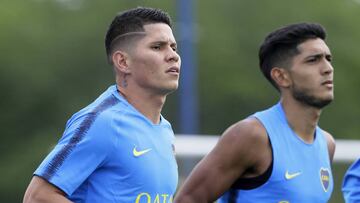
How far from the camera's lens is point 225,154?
A: 254 inches

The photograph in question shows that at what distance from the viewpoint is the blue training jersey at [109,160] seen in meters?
5.45

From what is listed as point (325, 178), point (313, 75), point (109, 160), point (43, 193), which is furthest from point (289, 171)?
point (43, 193)

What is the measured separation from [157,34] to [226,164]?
2.98 ft

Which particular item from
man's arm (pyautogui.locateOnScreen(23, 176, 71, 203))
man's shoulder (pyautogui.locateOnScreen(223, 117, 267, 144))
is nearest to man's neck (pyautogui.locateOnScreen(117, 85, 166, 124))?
man's arm (pyautogui.locateOnScreen(23, 176, 71, 203))

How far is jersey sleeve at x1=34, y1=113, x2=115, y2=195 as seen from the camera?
5.43 m

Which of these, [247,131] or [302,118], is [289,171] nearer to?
[247,131]

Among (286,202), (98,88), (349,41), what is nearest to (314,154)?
(286,202)

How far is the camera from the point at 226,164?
644cm

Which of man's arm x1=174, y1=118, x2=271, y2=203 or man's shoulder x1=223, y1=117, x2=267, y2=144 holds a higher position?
man's shoulder x1=223, y1=117, x2=267, y2=144

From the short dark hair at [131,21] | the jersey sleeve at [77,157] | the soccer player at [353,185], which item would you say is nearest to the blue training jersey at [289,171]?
the soccer player at [353,185]

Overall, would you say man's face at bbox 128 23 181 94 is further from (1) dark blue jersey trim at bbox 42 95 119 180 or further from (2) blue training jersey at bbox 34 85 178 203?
(1) dark blue jersey trim at bbox 42 95 119 180

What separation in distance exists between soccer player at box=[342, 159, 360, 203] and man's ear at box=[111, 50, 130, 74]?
1.63 meters

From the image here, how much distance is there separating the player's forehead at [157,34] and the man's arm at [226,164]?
2.63 ft

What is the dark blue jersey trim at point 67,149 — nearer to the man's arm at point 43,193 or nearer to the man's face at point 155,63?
the man's arm at point 43,193
